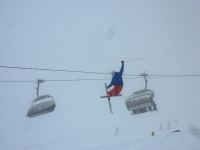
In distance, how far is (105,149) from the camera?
39.7 feet

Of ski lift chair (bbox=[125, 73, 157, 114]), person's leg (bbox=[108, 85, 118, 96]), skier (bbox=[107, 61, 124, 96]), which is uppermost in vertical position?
skier (bbox=[107, 61, 124, 96])

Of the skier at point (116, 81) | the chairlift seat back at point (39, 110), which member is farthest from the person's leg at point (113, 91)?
the chairlift seat back at point (39, 110)

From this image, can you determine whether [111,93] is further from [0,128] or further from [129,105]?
[0,128]

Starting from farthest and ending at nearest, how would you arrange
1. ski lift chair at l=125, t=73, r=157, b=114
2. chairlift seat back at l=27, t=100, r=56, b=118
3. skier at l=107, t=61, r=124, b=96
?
ski lift chair at l=125, t=73, r=157, b=114, chairlift seat back at l=27, t=100, r=56, b=118, skier at l=107, t=61, r=124, b=96

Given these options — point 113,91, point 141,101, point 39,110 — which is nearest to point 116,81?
point 113,91

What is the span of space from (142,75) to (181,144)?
14.9 ft

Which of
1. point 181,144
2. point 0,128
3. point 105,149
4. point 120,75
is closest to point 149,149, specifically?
point 181,144

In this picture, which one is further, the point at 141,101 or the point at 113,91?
the point at 141,101

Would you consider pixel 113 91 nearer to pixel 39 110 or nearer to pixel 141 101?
pixel 141 101

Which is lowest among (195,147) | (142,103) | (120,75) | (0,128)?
(195,147)

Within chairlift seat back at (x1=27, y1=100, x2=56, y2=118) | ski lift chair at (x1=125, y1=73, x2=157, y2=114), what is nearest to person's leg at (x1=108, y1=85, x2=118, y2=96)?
ski lift chair at (x1=125, y1=73, x2=157, y2=114)

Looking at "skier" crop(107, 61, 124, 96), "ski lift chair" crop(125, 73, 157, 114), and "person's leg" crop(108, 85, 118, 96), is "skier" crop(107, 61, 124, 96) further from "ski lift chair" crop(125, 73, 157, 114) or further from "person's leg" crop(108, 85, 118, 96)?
"ski lift chair" crop(125, 73, 157, 114)

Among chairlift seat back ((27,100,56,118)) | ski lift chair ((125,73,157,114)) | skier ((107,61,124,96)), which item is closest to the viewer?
skier ((107,61,124,96))

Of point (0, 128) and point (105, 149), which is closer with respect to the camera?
point (105, 149)
